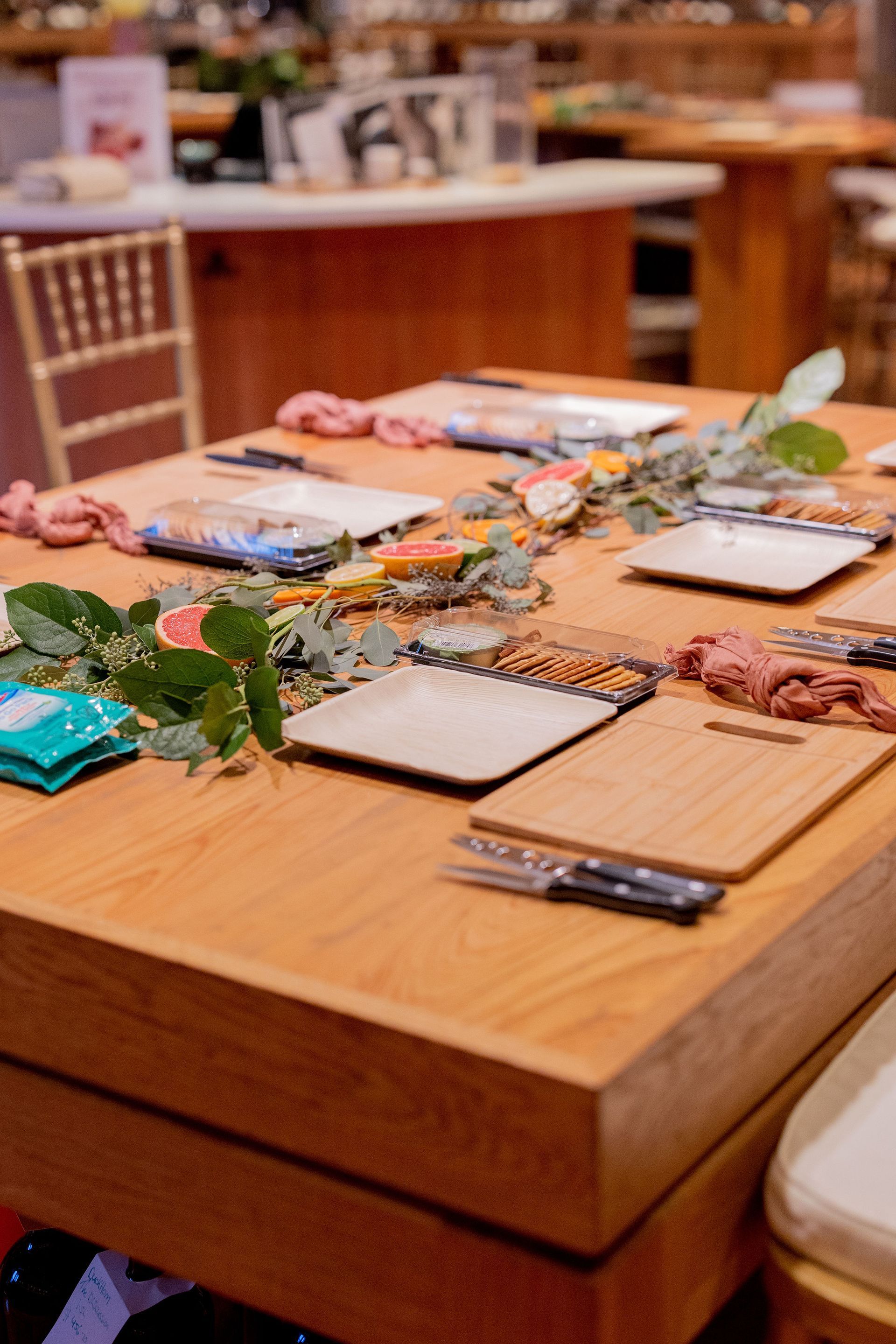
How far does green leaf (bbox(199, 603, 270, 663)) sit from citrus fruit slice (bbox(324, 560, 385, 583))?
22cm

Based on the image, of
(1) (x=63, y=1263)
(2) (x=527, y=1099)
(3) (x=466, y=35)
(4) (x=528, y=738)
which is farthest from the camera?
(3) (x=466, y=35)

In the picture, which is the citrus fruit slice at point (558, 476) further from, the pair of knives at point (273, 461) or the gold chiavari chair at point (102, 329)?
the gold chiavari chair at point (102, 329)

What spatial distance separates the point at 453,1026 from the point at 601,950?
12 cm

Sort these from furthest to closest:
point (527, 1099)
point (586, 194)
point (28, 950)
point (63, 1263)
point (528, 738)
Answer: point (586, 194) → point (63, 1263) → point (528, 738) → point (28, 950) → point (527, 1099)

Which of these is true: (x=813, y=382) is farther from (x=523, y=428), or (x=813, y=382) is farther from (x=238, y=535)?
(x=238, y=535)

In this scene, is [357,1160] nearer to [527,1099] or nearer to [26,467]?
[527,1099]

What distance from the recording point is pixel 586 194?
380 centimetres

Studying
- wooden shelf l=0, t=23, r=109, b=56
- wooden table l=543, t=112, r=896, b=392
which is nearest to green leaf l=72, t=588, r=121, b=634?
wooden table l=543, t=112, r=896, b=392

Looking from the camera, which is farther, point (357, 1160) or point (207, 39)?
point (207, 39)

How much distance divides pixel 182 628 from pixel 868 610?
2.10ft

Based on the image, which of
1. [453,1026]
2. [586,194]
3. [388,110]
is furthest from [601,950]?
[388,110]

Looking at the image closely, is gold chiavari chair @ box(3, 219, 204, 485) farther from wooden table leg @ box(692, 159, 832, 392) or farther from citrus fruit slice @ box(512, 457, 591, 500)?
wooden table leg @ box(692, 159, 832, 392)

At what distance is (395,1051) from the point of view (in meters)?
0.83

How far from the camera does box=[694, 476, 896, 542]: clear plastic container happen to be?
1642 mm
